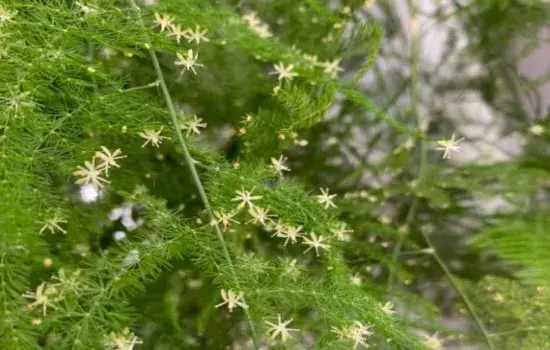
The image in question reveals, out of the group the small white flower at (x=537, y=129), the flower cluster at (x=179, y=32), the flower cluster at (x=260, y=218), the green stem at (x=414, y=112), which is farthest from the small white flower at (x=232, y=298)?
the small white flower at (x=537, y=129)

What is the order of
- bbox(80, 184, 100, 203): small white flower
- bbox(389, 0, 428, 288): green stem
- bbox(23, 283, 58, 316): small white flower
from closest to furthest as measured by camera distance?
bbox(23, 283, 58, 316): small white flower < bbox(80, 184, 100, 203): small white flower < bbox(389, 0, 428, 288): green stem

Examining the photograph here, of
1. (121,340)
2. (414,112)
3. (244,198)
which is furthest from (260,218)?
(414,112)

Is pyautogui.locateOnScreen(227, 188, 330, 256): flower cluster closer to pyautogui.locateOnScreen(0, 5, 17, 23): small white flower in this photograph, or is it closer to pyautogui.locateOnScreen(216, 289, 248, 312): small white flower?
pyautogui.locateOnScreen(216, 289, 248, 312): small white flower

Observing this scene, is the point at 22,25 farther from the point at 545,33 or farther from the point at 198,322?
the point at 545,33

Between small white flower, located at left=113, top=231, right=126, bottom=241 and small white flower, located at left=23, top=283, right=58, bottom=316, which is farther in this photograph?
small white flower, located at left=113, top=231, right=126, bottom=241

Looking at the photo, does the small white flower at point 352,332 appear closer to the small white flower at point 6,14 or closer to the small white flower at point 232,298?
the small white flower at point 232,298

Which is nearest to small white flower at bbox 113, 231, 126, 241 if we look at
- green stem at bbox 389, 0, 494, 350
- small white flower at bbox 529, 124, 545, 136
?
green stem at bbox 389, 0, 494, 350

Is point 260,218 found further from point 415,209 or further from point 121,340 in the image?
point 415,209

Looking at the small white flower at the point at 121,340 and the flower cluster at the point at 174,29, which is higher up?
the flower cluster at the point at 174,29
